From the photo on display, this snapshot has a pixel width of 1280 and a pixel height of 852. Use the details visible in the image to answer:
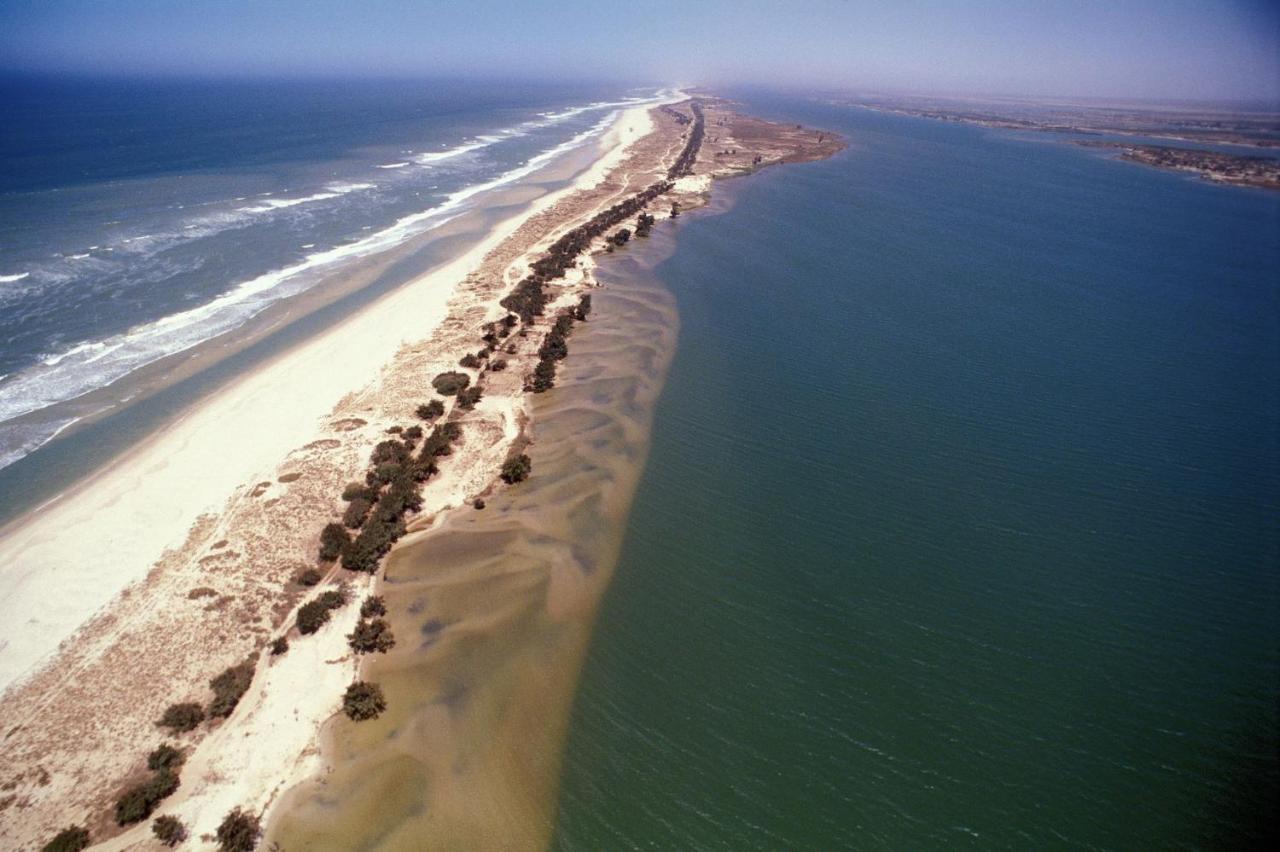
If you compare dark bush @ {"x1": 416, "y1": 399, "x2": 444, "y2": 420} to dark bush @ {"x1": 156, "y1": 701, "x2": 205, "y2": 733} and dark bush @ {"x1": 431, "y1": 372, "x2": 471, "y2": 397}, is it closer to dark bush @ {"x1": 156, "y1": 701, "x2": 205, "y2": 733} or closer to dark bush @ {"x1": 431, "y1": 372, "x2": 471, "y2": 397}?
dark bush @ {"x1": 431, "y1": 372, "x2": 471, "y2": 397}

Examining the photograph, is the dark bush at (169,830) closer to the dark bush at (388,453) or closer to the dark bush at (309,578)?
the dark bush at (309,578)

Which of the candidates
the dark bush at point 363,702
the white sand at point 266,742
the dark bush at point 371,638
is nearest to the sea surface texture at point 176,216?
the white sand at point 266,742

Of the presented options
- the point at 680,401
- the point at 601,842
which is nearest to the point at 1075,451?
the point at 680,401

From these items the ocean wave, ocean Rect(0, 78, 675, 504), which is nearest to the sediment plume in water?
ocean Rect(0, 78, 675, 504)

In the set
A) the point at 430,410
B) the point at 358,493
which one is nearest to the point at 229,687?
the point at 358,493

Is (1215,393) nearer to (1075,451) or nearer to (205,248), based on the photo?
(1075,451)

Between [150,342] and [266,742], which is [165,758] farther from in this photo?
[150,342]

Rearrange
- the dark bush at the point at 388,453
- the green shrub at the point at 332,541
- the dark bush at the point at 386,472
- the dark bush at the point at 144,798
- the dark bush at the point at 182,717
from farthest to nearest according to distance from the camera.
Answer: the dark bush at the point at 388,453 → the dark bush at the point at 386,472 → the green shrub at the point at 332,541 → the dark bush at the point at 182,717 → the dark bush at the point at 144,798
